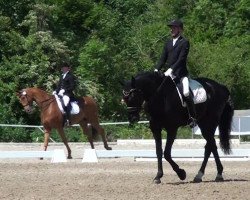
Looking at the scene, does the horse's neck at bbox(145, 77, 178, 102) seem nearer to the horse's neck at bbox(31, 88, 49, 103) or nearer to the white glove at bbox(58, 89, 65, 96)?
the white glove at bbox(58, 89, 65, 96)

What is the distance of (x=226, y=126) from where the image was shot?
14.3m

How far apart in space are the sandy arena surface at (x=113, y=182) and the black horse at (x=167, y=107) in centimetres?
56

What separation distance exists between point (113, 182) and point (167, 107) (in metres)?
1.48

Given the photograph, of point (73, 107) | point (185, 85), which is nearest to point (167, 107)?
point (185, 85)

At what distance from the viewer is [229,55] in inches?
1674

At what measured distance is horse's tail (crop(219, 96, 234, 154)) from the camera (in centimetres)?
1428

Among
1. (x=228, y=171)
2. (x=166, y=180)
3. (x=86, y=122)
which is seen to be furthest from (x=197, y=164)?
(x=86, y=122)

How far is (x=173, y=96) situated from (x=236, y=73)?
93.0 feet

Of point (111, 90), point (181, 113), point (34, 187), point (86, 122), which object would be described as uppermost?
point (181, 113)

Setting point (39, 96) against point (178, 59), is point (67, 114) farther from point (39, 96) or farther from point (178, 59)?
point (178, 59)

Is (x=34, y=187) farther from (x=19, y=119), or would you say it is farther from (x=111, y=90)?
(x=111, y=90)

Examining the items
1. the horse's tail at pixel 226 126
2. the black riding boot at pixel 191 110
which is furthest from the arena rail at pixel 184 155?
the black riding boot at pixel 191 110

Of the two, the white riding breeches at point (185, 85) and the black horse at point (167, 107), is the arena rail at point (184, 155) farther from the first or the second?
the white riding breeches at point (185, 85)

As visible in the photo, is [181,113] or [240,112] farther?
[240,112]
